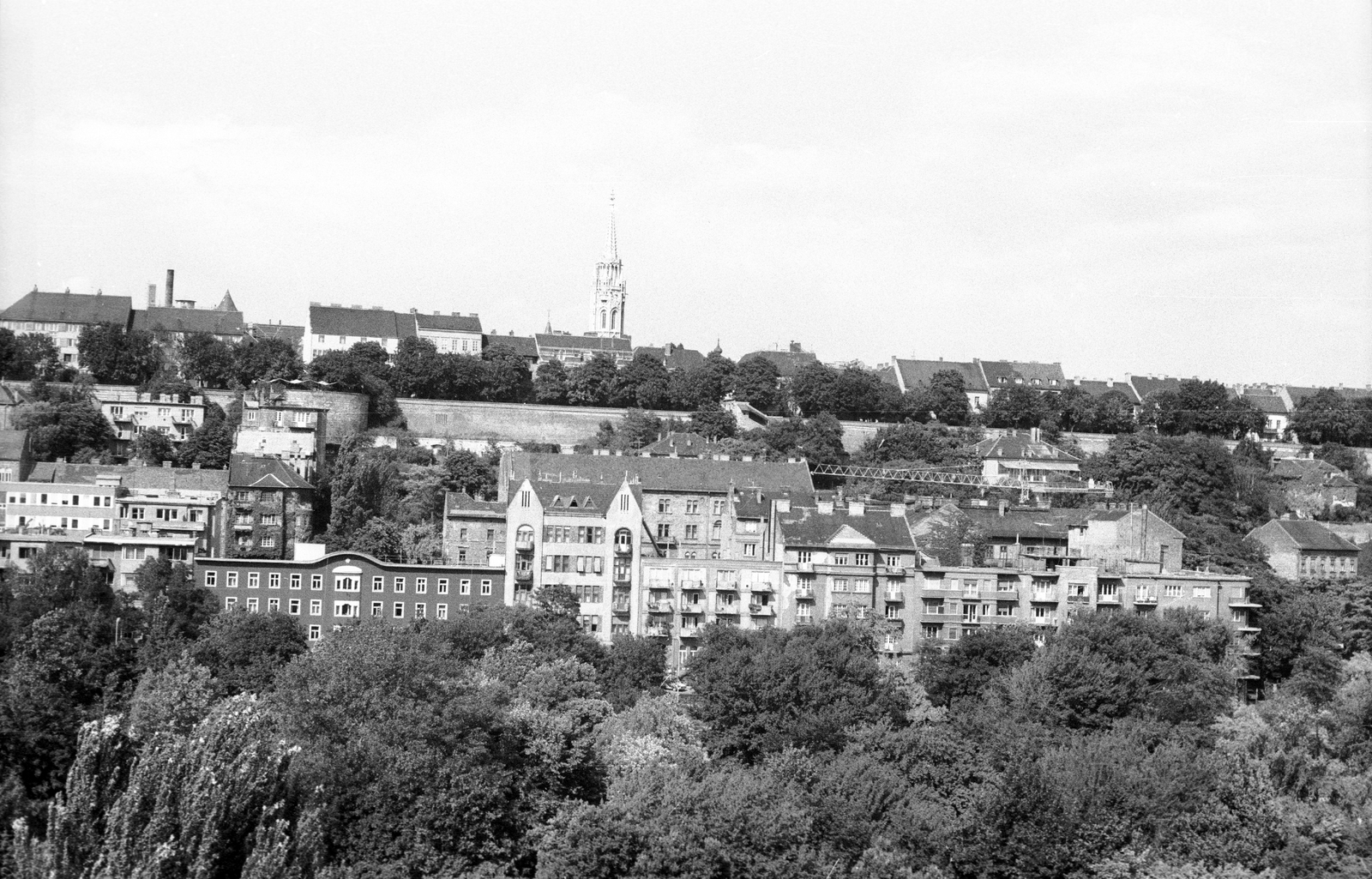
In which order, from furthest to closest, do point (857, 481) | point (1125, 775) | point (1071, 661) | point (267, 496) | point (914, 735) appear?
point (857, 481) → point (267, 496) → point (1071, 661) → point (914, 735) → point (1125, 775)

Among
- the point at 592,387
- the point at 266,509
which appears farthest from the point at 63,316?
the point at 266,509

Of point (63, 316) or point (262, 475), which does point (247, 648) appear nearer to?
point (262, 475)

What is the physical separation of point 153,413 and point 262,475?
1888 cm

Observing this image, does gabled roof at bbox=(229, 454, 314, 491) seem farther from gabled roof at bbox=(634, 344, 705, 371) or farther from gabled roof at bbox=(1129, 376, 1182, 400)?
gabled roof at bbox=(1129, 376, 1182, 400)

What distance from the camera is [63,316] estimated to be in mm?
104062

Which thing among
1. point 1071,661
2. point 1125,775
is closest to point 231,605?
point 1071,661

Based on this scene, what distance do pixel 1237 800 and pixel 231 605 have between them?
1270 inches

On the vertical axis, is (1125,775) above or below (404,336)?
below

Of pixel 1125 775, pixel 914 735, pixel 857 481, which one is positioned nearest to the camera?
pixel 1125 775

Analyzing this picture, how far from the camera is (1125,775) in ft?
141

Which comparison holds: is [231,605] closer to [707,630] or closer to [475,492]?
[707,630]

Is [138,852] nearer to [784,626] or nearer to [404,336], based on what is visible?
[784,626]

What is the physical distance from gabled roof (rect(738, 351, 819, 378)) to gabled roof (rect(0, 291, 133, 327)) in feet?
116

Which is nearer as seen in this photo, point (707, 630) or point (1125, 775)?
point (1125, 775)
